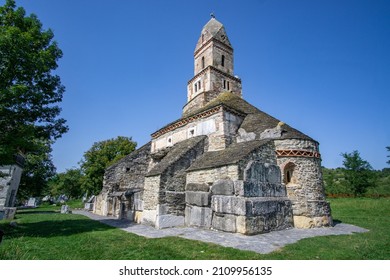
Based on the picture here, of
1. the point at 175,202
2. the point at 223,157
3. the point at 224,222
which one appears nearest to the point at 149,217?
the point at 175,202

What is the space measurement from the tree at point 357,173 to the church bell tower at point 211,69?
971 inches

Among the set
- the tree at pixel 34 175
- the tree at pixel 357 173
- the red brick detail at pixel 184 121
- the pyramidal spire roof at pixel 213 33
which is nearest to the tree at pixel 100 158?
the tree at pixel 34 175

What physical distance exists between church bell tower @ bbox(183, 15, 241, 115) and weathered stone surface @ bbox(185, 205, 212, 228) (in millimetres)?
10507

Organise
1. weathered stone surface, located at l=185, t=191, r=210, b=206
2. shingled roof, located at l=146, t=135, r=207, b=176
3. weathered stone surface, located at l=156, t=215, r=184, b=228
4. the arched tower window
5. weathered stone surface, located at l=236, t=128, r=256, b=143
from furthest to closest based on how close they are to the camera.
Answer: weathered stone surface, located at l=236, t=128, r=256, b=143 < shingled roof, located at l=146, t=135, r=207, b=176 < the arched tower window < weathered stone surface, located at l=156, t=215, r=184, b=228 < weathered stone surface, located at l=185, t=191, r=210, b=206

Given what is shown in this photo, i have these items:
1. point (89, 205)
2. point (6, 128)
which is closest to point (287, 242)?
point (6, 128)

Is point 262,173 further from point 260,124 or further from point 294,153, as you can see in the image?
point 260,124

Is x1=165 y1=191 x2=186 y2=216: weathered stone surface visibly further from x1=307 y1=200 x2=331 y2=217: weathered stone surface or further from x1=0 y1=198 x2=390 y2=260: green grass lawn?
x1=307 y1=200 x2=331 y2=217: weathered stone surface

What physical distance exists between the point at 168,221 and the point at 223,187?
333cm

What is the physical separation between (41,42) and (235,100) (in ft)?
43.7

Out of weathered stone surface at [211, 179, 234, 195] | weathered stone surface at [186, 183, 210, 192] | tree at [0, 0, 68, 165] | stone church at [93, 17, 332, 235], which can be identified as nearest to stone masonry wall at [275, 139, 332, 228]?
stone church at [93, 17, 332, 235]

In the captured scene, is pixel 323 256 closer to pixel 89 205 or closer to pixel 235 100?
pixel 235 100

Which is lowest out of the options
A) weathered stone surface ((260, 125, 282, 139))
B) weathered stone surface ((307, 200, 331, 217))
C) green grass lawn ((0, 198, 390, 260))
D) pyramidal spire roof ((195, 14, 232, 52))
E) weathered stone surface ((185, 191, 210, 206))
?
green grass lawn ((0, 198, 390, 260))

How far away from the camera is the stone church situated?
344 inches

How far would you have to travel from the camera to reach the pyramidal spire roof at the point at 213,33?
2066 cm
